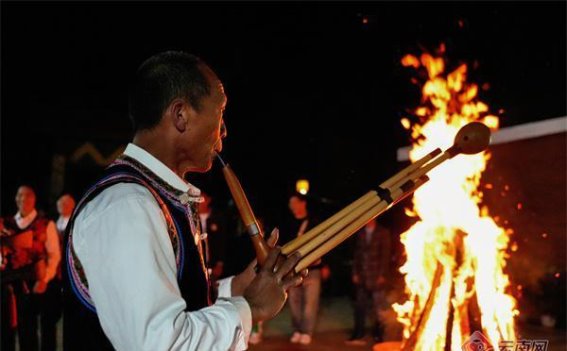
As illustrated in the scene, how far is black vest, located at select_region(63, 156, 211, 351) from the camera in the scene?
5.73ft

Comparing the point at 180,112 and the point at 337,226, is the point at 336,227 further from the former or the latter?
the point at 180,112

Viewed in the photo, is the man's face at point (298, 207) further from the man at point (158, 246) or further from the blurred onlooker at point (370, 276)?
the man at point (158, 246)

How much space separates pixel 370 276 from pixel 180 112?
7468mm

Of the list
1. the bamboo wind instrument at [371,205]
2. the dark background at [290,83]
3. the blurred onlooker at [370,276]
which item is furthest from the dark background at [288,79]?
the bamboo wind instrument at [371,205]

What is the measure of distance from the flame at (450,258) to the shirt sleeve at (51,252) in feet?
14.6

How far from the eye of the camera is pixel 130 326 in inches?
60.6

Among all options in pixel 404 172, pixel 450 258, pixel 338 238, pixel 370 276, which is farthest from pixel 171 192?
pixel 370 276

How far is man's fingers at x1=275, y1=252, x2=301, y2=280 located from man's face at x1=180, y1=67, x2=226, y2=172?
521mm

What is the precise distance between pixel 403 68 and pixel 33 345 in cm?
899

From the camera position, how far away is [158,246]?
1624 mm

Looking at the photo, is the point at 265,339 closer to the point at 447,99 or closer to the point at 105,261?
the point at 447,99

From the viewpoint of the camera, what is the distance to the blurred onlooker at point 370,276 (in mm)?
8859

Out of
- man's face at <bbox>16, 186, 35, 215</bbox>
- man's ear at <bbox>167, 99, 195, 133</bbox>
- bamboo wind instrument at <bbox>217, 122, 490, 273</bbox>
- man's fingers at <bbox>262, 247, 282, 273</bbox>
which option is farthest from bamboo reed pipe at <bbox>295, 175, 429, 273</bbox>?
man's face at <bbox>16, 186, 35, 215</bbox>

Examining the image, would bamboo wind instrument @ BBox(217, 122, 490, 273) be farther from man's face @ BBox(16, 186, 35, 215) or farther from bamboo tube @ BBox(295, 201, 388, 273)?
man's face @ BBox(16, 186, 35, 215)
